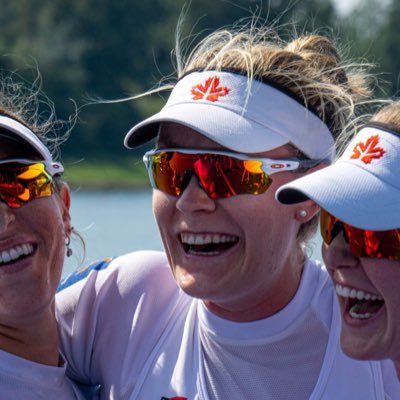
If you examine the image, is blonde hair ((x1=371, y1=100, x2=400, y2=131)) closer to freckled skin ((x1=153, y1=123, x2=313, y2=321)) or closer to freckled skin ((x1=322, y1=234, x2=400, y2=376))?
freckled skin ((x1=322, y1=234, x2=400, y2=376))

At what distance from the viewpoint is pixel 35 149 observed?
3.57 meters

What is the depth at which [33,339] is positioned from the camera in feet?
11.6

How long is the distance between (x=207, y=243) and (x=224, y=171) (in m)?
0.26

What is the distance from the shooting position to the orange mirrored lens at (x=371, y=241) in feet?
9.12

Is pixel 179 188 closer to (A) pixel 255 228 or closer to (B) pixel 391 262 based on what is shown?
(A) pixel 255 228

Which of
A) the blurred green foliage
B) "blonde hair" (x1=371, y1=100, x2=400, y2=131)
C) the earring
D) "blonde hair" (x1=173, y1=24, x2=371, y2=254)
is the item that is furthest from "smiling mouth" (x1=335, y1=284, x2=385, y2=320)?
the blurred green foliage

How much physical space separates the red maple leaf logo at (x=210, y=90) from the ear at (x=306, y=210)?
47cm

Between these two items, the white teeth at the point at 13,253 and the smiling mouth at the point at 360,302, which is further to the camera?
the white teeth at the point at 13,253

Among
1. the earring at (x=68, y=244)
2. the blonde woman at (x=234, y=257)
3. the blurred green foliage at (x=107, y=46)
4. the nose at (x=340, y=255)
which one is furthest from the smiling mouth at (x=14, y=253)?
the blurred green foliage at (x=107, y=46)

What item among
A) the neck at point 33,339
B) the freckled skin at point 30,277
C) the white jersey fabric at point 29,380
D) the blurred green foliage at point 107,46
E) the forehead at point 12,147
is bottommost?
the white jersey fabric at point 29,380

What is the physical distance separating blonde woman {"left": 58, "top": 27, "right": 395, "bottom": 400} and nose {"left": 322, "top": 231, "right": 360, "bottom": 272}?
1.56 ft

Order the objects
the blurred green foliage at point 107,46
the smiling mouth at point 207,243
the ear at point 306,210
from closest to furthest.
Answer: the smiling mouth at point 207,243, the ear at point 306,210, the blurred green foliage at point 107,46

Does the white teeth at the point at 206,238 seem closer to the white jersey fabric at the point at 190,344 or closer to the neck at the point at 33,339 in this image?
the white jersey fabric at the point at 190,344

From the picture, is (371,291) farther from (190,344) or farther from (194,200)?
(190,344)
